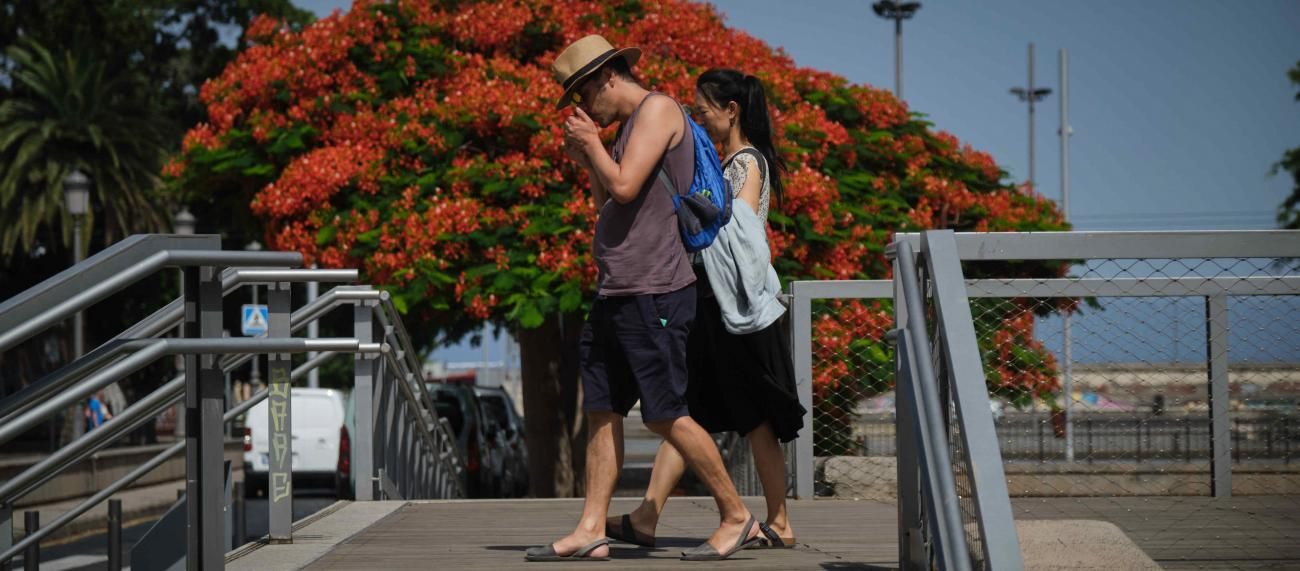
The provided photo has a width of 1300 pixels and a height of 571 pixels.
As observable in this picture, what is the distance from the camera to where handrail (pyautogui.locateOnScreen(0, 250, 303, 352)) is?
3.17 meters

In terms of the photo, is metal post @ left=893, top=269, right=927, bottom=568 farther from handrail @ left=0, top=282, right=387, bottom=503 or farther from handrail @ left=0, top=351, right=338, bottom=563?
handrail @ left=0, top=351, right=338, bottom=563

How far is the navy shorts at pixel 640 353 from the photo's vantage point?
5410mm

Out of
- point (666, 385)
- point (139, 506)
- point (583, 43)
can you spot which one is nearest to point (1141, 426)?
point (666, 385)

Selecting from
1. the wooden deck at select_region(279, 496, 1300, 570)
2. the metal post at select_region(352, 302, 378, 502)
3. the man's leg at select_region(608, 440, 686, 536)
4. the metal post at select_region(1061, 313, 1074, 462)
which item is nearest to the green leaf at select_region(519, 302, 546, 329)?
the metal post at select_region(352, 302, 378, 502)

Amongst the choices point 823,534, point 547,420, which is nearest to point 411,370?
point 823,534

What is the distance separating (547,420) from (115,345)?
16.1 metres

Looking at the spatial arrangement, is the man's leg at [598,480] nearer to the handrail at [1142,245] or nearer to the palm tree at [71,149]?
the handrail at [1142,245]

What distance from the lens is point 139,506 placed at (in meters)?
21.3

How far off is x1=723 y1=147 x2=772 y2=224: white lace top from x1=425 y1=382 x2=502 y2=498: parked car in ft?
40.9

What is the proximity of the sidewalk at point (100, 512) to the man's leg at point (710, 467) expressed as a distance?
1130 centimetres

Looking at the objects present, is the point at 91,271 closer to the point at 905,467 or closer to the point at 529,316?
the point at 905,467

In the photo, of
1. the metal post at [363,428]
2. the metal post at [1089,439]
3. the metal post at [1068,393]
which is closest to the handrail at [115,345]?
the metal post at [1068,393]

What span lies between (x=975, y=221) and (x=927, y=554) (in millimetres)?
14336

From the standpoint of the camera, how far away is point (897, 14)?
4672 centimetres
